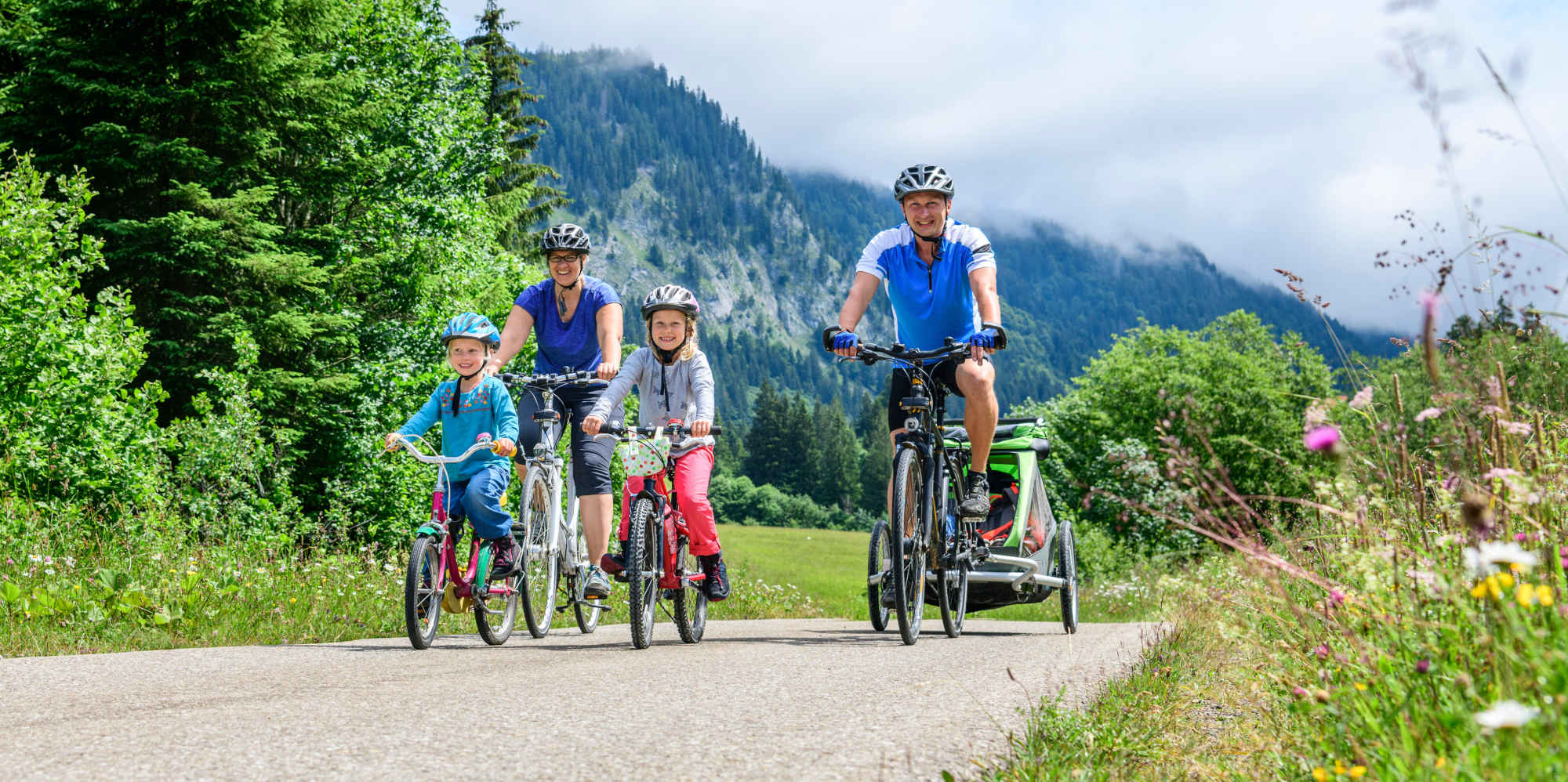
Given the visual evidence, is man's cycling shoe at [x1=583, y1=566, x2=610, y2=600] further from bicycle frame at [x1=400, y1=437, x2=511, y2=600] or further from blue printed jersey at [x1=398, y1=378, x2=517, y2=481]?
blue printed jersey at [x1=398, y1=378, x2=517, y2=481]

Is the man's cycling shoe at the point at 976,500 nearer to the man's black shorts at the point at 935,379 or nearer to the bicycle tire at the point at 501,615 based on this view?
the man's black shorts at the point at 935,379

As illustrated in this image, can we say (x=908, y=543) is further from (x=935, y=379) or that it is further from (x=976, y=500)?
(x=935, y=379)

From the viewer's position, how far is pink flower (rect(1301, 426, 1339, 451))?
2051 mm

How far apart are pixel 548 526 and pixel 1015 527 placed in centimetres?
320

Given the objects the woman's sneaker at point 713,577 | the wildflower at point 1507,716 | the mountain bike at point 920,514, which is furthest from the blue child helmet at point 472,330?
the wildflower at point 1507,716

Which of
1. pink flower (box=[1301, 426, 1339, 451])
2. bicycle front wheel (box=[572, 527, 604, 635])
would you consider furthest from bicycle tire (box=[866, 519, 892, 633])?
pink flower (box=[1301, 426, 1339, 451])

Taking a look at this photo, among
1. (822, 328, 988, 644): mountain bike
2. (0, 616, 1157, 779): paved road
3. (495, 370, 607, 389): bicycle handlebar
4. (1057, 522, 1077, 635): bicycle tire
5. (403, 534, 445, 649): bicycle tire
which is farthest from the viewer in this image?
(1057, 522, 1077, 635): bicycle tire

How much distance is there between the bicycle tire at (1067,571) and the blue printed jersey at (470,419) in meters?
4.19

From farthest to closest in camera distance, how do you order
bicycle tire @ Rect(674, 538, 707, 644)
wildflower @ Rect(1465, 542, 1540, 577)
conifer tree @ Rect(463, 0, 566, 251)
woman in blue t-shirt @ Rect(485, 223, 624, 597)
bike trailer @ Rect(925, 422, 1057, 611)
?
conifer tree @ Rect(463, 0, 566, 251) < bike trailer @ Rect(925, 422, 1057, 611) < woman in blue t-shirt @ Rect(485, 223, 624, 597) < bicycle tire @ Rect(674, 538, 707, 644) < wildflower @ Rect(1465, 542, 1540, 577)

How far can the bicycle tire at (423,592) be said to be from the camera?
5.98 meters

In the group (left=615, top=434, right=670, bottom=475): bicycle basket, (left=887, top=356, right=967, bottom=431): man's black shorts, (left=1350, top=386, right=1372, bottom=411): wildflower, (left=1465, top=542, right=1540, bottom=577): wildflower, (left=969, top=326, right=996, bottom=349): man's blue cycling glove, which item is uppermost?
(left=969, top=326, right=996, bottom=349): man's blue cycling glove

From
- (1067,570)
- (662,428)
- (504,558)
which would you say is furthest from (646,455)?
(1067,570)

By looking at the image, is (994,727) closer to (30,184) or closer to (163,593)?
(163,593)

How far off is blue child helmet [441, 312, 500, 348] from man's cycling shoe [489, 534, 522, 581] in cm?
126
